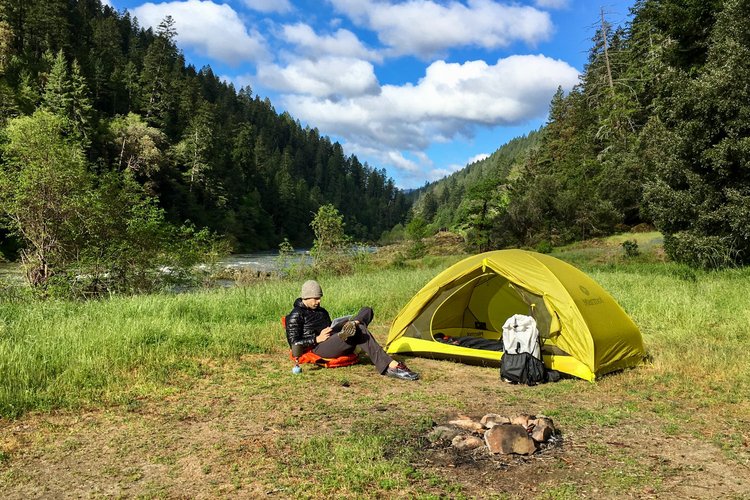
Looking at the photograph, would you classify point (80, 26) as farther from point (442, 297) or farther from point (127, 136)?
point (442, 297)

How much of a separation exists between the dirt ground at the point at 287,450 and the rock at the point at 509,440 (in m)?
0.09

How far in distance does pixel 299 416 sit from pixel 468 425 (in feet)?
5.65

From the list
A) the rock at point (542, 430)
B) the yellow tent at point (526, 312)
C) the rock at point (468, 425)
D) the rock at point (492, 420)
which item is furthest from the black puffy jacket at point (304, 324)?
the rock at point (542, 430)

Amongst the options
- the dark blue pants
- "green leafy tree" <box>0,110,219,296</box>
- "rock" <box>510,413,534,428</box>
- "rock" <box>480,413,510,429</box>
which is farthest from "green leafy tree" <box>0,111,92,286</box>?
"rock" <box>510,413,534,428</box>

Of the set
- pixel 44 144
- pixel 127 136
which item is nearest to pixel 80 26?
pixel 127 136

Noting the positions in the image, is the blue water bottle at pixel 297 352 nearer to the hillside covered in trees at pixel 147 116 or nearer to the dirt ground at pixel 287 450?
the dirt ground at pixel 287 450

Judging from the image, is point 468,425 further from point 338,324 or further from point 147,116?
point 147,116

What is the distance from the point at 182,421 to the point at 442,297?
182 inches

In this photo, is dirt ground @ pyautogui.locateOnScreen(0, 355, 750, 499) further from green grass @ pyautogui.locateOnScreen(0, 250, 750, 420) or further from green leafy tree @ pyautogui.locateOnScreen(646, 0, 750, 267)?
green leafy tree @ pyautogui.locateOnScreen(646, 0, 750, 267)

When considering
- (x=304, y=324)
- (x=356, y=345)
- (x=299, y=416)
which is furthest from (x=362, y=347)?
(x=299, y=416)

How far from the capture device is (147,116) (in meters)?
62.3

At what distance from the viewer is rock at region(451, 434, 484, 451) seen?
4258mm

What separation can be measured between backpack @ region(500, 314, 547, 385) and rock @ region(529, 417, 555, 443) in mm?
1920

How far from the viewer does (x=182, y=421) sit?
16.1 ft
